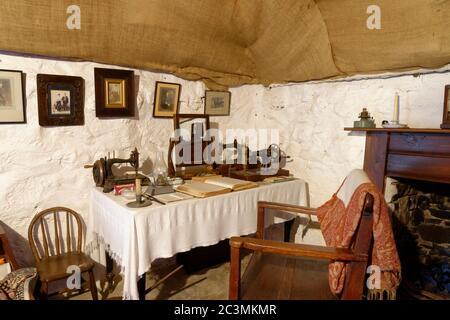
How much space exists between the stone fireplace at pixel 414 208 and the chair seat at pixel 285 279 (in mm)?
849

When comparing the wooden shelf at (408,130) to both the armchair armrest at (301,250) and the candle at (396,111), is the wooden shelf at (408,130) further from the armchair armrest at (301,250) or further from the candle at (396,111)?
the armchair armrest at (301,250)

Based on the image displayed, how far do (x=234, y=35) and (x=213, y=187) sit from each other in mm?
1280

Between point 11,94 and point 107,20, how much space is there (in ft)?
2.43

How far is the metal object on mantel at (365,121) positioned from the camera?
2.17 metres

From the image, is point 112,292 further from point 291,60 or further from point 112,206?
point 291,60

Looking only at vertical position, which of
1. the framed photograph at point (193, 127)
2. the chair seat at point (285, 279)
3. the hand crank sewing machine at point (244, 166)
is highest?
the framed photograph at point (193, 127)

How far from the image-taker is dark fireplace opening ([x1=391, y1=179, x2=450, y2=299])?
225 centimetres

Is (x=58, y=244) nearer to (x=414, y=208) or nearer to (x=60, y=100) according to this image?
(x=60, y=100)

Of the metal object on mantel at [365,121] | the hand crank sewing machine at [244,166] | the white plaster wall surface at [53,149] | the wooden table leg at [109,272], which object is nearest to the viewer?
the white plaster wall surface at [53,149]

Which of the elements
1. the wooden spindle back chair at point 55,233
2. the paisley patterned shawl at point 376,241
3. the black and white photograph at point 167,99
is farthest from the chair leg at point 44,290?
the paisley patterned shawl at point 376,241

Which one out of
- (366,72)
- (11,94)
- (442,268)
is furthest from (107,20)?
(442,268)

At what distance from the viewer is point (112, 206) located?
1.88 m

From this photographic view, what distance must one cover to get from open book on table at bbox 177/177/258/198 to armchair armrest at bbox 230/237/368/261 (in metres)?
0.66

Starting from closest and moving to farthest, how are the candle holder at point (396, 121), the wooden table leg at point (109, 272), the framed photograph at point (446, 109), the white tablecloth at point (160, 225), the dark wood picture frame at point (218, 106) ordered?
the white tablecloth at point (160, 225), the framed photograph at point (446, 109), the candle holder at point (396, 121), the wooden table leg at point (109, 272), the dark wood picture frame at point (218, 106)
